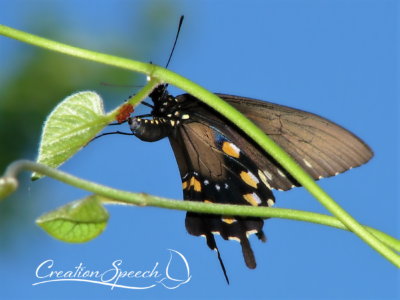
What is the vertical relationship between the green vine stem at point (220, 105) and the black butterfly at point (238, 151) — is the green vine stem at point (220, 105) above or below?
below

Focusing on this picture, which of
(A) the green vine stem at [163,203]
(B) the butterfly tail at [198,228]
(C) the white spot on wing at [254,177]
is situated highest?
(C) the white spot on wing at [254,177]

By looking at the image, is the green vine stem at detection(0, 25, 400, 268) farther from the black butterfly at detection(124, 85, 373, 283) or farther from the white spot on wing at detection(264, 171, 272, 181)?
the white spot on wing at detection(264, 171, 272, 181)

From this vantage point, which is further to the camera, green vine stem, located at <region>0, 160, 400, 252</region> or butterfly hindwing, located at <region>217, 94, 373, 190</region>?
butterfly hindwing, located at <region>217, 94, 373, 190</region>

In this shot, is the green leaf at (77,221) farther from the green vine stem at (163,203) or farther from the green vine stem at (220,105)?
the green vine stem at (220,105)

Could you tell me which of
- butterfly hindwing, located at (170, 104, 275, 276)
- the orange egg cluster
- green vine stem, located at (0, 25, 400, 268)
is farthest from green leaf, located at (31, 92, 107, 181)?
butterfly hindwing, located at (170, 104, 275, 276)

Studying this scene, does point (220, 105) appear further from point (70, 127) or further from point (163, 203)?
point (70, 127)

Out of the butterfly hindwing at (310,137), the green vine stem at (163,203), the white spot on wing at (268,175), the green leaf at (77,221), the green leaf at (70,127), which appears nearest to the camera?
the green vine stem at (163,203)

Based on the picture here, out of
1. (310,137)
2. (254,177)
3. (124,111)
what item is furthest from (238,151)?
(124,111)

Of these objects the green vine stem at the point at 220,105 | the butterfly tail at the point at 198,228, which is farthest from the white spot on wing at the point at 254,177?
the green vine stem at the point at 220,105
